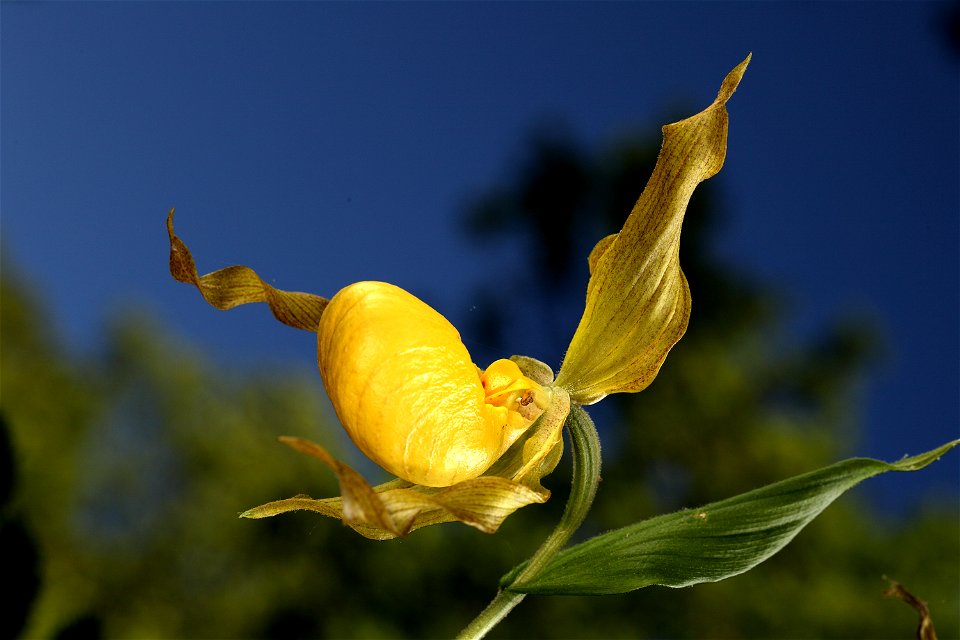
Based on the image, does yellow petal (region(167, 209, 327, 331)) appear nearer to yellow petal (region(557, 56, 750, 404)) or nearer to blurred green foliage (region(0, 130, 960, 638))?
yellow petal (region(557, 56, 750, 404))

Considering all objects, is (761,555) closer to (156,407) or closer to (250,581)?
(250,581)

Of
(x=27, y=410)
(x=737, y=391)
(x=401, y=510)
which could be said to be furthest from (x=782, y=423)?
(x=27, y=410)

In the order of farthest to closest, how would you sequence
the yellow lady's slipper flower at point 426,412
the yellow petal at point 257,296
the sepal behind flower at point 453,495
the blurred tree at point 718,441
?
the blurred tree at point 718,441, the yellow petal at point 257,296, the yellow lady's slipper flower at point 426,412, the sepal behind flower at point 453,495

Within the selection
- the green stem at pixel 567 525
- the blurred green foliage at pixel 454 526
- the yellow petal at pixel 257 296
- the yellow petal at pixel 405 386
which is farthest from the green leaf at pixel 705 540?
the blurred green foliage at pixel 454 526

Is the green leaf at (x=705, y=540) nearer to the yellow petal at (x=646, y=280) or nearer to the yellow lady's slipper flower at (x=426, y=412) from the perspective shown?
the yellow lady's slipper flower at (x=426, y=412)

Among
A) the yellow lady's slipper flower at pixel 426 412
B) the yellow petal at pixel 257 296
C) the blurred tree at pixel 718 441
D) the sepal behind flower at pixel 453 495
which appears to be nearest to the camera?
the sepal behind flower at pixel 453 495
